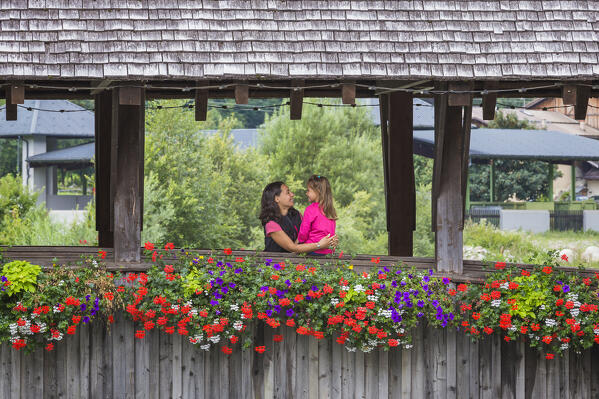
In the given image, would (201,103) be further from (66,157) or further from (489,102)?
(66,157)

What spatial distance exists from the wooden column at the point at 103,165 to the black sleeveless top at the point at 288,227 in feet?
6.74

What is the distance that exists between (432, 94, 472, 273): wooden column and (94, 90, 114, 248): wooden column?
11.3ft

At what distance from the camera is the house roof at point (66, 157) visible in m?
35.3

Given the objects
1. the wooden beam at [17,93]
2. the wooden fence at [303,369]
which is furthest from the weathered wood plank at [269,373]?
the wooden beam at [17,93]

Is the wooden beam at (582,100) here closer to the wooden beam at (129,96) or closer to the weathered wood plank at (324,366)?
the weathered wood plank at (324,366)

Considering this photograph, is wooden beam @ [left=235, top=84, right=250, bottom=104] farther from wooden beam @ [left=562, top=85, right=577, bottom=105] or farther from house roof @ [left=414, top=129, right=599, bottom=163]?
house roof @ [left=414, top=129, right=599, bottom=163]

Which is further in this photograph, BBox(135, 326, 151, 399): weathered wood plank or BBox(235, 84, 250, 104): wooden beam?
BBox(135, 326, 151, 399): weathered wood plank

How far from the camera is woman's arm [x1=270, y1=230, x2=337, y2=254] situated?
23.4 ft

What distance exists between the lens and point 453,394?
7117 mm

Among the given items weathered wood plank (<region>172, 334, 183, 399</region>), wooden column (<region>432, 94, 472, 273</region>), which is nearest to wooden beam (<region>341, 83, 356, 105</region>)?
wooden column (<region>432, 94, 472, 273</region>)

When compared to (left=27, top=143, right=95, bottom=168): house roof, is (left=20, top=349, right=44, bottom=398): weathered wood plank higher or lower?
lower

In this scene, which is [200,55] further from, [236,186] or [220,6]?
[236,186]

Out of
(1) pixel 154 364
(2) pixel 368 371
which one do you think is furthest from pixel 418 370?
(1) pixel 154 364

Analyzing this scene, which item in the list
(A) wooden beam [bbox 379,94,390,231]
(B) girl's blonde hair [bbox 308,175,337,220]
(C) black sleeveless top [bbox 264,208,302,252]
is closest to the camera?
(B) girl's blonde hair [bbox 308,175,337,220]
